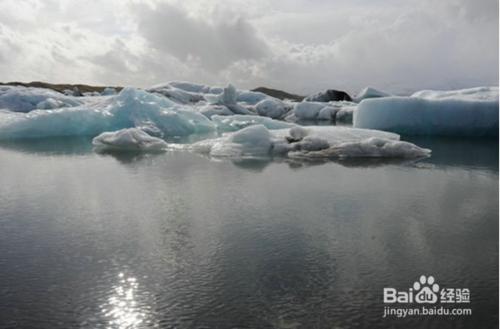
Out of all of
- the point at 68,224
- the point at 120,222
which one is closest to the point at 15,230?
the point at 68,224

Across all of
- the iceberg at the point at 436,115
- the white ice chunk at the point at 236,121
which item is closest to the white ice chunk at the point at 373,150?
the iceberg at the point at 436,115

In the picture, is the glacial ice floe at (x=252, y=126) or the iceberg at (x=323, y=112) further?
the iceberg at (x=323, y=112)

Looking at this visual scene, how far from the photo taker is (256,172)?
27.4 ft

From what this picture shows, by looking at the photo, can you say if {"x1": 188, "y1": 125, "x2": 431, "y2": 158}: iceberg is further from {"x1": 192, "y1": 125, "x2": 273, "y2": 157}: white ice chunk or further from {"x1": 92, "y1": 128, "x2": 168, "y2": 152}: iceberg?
{"x1": 92, "y1": 128, "x2": 168, "y2": 152}: iceberg

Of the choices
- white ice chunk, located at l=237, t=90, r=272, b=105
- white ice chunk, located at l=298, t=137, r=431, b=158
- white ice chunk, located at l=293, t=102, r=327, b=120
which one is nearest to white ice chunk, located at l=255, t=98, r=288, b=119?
white ice chunk, located at l=293, t=102, r=327, b=120

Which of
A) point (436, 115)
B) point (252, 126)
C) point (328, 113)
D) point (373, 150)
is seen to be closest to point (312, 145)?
point (373, 150)

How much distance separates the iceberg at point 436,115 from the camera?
47.2ft

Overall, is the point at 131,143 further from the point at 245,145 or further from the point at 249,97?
the point at 249,97

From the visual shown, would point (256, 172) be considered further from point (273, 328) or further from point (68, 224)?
point (273, 328)
